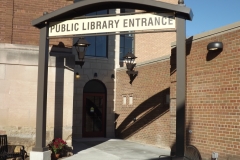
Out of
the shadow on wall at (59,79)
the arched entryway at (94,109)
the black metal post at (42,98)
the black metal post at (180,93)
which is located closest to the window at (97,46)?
the arched entryway at (94,109)

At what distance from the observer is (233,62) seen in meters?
7.74

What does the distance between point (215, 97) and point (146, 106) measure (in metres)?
6.88

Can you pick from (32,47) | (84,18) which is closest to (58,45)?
(32,47)

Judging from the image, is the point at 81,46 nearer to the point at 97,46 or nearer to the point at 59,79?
the point at 59,79

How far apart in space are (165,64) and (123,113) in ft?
14.5

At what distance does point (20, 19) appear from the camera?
1105 cm

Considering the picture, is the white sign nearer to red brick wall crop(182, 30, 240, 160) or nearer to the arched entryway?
red brick wall crop(182, 30, 240, 160)

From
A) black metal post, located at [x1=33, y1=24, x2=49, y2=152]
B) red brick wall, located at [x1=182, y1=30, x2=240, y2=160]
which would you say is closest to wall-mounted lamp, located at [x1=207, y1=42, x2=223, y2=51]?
red brick wall, located at [x1=182, y1=30, x2=240, y2=160]

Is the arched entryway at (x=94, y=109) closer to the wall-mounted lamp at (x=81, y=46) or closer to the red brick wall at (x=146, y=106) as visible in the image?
the red brick wall at (x=146, y=106)

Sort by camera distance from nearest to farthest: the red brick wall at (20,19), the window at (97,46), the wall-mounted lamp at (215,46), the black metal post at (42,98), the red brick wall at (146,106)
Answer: the wall-mounted lamp at (215,46) < the black metal post at (42,98) < the red brick wall at (20,19) < the red brick wall at (146,106) < the window at (97,46)

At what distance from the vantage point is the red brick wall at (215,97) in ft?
25.2

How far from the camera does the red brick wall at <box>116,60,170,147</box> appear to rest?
539 inches

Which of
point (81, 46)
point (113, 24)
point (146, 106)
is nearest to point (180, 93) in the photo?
point (113, 24)

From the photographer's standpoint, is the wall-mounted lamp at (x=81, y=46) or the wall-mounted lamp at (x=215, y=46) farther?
the wall-mounted lamp at (x=81, y=46)
